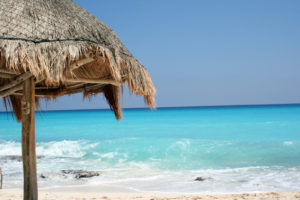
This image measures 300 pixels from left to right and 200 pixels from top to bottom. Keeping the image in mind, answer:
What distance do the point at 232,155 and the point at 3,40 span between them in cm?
794

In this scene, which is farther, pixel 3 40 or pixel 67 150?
pixel 67 150

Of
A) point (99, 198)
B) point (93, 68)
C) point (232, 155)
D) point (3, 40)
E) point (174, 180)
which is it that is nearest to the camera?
point (3, 40)

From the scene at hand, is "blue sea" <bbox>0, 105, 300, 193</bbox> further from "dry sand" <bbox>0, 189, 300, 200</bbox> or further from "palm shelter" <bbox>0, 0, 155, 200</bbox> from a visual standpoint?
"palm shelter" <bbox>0, 0, 155, 200</bbox>

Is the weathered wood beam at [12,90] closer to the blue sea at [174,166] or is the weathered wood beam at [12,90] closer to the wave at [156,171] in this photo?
the blue sea at [174,166]

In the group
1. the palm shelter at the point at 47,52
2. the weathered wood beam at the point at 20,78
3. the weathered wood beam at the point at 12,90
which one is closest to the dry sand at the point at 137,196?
the palm shelter at the point at 47,52

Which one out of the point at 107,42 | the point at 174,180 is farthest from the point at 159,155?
the point at 107,42

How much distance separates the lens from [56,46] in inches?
107

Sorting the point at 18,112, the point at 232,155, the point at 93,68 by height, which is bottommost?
the point at 232,155

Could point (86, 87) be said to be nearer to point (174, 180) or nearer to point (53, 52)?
point (53, 52)

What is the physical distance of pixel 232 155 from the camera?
31.4 ft

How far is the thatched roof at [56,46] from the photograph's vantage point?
2.62m

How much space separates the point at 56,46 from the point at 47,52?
94 mm

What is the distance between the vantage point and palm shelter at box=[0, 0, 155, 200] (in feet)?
8.61

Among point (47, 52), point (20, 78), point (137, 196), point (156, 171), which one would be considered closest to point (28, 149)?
point (20, 78)
